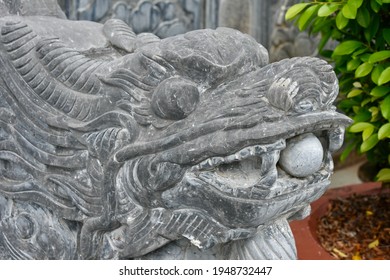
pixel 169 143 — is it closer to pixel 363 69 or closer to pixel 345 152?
pixel 363 69

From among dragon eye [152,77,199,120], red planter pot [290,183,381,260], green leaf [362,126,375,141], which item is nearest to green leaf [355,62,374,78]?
green leaf [362,126,375,141]

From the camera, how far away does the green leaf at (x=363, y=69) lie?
262 cm

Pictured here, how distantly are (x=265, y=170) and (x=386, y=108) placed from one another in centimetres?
94

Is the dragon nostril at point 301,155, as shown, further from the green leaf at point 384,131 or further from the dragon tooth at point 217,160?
the green leaf at point 384,131

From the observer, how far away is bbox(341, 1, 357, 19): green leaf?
2.51 metres

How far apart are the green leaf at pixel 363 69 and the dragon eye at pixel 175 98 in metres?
0.95

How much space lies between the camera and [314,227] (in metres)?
3.07

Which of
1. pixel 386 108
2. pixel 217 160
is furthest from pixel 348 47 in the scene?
pixel 217 160

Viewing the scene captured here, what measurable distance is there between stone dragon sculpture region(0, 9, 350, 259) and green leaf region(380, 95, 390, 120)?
71 centimetres

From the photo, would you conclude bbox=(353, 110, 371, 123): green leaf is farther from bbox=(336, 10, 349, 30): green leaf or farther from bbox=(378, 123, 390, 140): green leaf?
bbox=(336, 10, 349, 30): green leaf

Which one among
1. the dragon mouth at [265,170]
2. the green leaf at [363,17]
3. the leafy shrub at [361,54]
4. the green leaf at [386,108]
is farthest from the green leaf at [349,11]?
the dragon mouth at [265,170]

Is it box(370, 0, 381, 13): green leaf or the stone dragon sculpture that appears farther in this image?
box(370, 0, 381, 13): green leaf

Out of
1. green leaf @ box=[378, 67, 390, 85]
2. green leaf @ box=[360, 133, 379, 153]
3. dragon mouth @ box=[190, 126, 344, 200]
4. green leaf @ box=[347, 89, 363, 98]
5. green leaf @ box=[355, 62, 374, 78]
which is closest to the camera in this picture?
dragon mouth @ box=[190, 126, 344, 200]

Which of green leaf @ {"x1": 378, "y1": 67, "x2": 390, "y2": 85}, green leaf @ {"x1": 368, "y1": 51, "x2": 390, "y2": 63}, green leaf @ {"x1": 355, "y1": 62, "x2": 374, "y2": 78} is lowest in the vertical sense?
green leaf @ {"x1": 355, "y1": 62, "x2": 374, "y2": 78}
